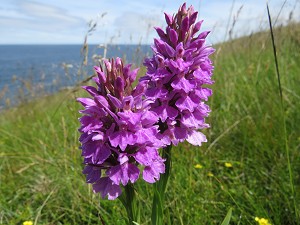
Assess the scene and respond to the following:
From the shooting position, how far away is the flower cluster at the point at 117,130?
1273 millimetres

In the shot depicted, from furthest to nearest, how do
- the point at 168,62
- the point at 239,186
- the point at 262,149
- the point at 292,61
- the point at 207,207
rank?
1. the point at 292,61
2. the point at 262,149
3. the point at 239,186
4. the point at 207,207
5. the point at 168,62

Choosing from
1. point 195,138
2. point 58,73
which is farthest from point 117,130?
point 58,73

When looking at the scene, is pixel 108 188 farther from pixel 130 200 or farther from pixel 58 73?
pixel 58 73

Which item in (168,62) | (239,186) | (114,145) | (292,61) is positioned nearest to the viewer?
(114,145)

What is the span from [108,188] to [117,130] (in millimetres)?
253

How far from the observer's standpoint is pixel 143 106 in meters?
1.37

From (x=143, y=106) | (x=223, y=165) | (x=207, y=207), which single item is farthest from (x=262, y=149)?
(x=143, y=106)

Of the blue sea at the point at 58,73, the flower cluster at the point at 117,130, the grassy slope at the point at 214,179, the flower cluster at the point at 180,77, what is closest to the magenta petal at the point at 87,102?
the flower cluster at the point at 117,130

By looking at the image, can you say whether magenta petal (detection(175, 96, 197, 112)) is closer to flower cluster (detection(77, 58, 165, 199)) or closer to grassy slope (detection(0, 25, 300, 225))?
flower cluster (detection(77, 58, 165, 199))

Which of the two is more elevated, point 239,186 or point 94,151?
point 94,151

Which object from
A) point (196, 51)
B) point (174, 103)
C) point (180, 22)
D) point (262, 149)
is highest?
point (180, 22)

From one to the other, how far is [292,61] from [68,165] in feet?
12.1

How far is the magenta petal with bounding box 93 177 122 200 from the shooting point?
1351mm

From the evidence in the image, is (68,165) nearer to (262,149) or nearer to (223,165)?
(223,165)
